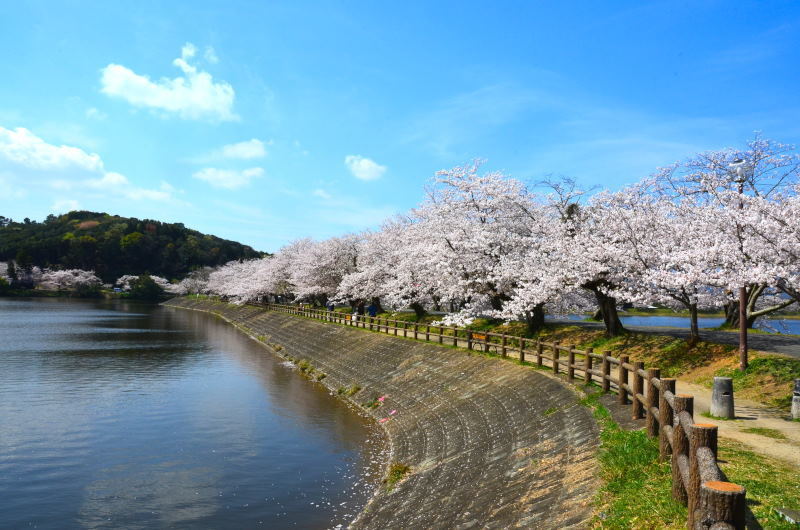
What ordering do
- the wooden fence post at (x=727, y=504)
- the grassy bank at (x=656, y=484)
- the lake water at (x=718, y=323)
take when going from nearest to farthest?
the wooden fence post at (x=727, y=504) → the grassy bank at (x=656, y=484) → the lake water at (x=718, y=323)

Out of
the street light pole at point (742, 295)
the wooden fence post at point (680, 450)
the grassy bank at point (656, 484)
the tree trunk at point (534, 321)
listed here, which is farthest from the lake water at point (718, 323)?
the wooden fence post at point (680, 450)

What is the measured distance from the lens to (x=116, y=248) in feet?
524

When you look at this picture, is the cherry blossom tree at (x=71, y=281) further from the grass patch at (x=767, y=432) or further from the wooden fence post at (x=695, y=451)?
the wooden fence post at (x=695, y=451)

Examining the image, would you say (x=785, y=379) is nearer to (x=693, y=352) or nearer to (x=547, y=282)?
(x=693, y=352)

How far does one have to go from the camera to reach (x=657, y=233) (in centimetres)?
2308

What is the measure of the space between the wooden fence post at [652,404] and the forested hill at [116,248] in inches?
6456

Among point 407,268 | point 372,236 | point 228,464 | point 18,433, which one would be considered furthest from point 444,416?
point 372,236

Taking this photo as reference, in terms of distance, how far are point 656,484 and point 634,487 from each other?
34 centimetres

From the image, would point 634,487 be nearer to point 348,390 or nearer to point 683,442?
point 683,442

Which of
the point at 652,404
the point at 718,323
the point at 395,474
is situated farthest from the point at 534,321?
the point at 718,323

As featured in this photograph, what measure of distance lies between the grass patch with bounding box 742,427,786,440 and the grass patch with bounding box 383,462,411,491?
28.8 ft

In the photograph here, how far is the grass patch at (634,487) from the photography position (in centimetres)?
703

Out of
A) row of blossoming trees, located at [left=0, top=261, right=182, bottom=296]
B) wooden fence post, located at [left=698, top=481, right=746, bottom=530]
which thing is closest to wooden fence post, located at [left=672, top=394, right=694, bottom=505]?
wooden fence post, located at [left=698, top=481, right=746, bottom=530]

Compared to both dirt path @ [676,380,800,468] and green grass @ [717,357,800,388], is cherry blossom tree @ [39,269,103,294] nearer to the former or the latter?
green grass @ [717,357,800,388]
